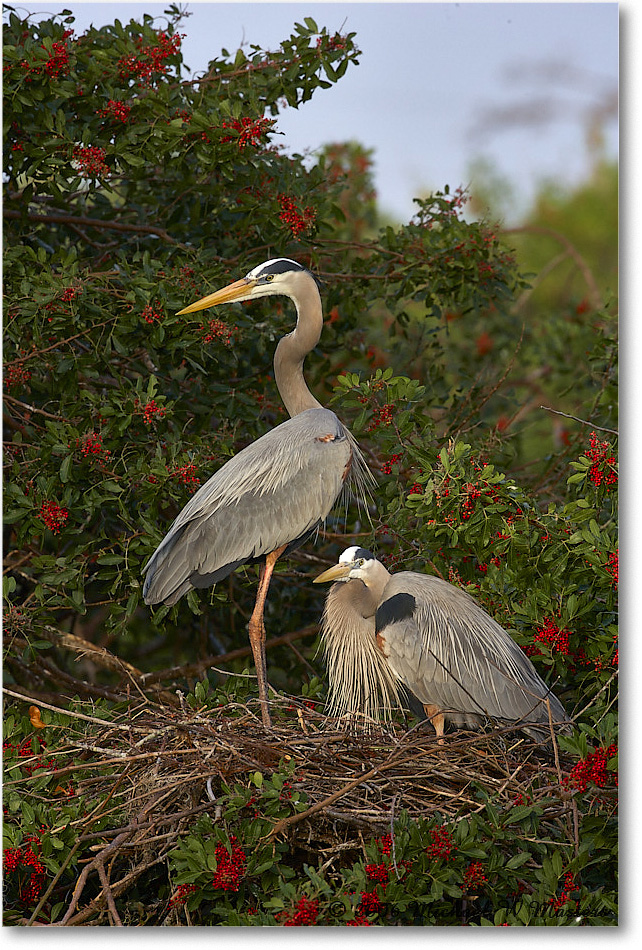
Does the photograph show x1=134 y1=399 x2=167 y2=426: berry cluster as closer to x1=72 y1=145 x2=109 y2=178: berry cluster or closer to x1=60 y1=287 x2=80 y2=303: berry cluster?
x1=60 y1=287 x2=80 y2=303: berry cluster

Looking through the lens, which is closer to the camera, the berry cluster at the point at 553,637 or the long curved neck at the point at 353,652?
the berry cluster at the point at 553,637

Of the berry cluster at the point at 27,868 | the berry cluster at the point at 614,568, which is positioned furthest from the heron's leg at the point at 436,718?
the berry cluster at the point at 27,868

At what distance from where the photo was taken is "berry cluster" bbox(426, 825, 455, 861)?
1939mm

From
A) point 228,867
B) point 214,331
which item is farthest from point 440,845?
point 214,331

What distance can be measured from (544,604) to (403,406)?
0.57 m

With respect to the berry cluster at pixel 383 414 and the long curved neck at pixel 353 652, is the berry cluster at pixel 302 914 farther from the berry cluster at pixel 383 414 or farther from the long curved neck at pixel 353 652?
the berry cluster at pixel 383 414

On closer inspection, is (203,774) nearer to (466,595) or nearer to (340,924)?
(340,924)

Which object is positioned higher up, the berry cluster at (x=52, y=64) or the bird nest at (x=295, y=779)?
the berry cluster at (x=52, y=64)

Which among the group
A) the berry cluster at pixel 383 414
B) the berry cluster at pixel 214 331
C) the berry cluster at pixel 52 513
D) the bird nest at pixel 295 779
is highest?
the berry cluster at pixel 214 331

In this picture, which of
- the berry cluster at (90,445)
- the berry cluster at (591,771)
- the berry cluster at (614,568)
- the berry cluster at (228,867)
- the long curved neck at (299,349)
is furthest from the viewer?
the long curved neck at (299,349)

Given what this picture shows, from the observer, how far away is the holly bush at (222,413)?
6.85 feet

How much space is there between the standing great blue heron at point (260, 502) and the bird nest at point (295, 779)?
0.62ft

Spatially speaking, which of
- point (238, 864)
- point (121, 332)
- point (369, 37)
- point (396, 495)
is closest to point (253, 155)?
point (369, 37)

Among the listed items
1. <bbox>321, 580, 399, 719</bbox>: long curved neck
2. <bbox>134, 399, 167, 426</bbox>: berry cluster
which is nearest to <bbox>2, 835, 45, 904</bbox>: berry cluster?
<bbox>321, 580, 399, 719</bbox>: long curved neck
